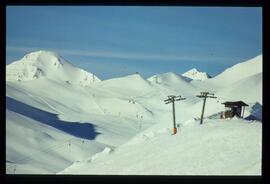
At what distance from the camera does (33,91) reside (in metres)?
5.37

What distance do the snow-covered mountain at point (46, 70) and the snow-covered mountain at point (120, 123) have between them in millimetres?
11

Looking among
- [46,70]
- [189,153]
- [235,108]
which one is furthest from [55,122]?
[235,108]

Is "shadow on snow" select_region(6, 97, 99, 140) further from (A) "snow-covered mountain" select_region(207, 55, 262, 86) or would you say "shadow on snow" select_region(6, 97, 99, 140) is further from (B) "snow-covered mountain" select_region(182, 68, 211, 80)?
(A) "snow-covered mountain" select_region(207, 55, 262, 86)

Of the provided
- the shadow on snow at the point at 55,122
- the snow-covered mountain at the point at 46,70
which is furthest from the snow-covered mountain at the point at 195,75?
the shadow on snow at the point at 55,122

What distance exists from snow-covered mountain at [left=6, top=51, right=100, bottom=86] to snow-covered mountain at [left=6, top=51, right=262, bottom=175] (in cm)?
1

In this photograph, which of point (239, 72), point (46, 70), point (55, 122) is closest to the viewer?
point (239, 72)

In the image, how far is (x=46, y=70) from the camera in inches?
216

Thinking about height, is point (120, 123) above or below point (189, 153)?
above

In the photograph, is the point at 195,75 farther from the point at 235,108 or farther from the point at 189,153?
the point at 189,153

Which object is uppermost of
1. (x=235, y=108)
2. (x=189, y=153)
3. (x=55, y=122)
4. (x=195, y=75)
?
(x=195, y=75)

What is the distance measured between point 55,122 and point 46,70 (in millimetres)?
571

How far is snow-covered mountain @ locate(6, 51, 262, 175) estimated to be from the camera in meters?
5.05
